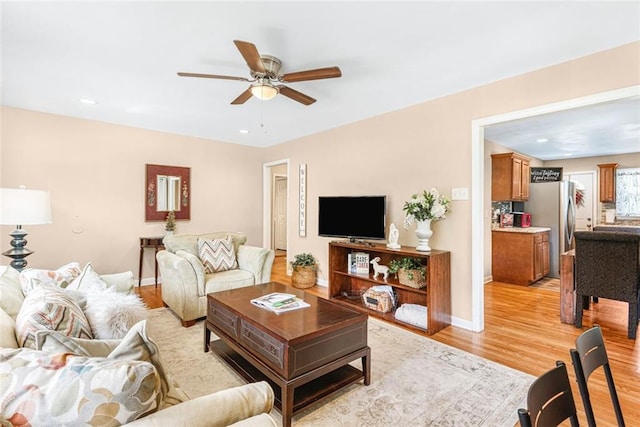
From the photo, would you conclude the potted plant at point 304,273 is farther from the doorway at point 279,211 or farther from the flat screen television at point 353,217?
the doorway at point 279,211

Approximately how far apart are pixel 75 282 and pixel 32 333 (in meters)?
0.79

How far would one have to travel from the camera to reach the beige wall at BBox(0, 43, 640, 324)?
9.18 feet

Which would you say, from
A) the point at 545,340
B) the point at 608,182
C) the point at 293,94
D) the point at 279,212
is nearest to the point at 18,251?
the point at 293,94

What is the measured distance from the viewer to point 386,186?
12.6ft

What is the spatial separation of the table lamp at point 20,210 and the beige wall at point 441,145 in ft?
10.5

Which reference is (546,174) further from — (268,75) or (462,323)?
(268,75)

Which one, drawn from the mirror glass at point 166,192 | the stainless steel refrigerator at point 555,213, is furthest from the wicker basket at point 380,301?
the stainless steel refrigerator at point 555,213

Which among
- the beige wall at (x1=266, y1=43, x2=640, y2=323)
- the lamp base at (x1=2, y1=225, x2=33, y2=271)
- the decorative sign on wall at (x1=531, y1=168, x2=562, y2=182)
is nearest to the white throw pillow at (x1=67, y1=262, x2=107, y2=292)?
the lamp base at (x1=2, y1=225, x2=33, y2=271)

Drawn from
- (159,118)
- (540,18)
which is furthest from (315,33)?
(159,118)

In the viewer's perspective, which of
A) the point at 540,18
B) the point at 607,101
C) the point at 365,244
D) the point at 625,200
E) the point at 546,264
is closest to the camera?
the point at 540,18

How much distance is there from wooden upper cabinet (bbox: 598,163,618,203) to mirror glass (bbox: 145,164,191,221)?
315 inches

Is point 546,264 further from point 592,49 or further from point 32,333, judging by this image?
point 32,333

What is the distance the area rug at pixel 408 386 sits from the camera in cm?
176

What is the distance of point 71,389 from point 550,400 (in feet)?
4.06
